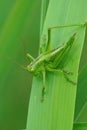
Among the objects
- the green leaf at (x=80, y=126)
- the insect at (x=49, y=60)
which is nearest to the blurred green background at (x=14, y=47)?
the insect at (x=49, y=60)

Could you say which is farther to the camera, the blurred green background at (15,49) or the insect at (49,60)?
the blurred green background at (15,49)

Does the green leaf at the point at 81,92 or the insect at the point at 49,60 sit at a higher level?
the insect at the point at 49,60

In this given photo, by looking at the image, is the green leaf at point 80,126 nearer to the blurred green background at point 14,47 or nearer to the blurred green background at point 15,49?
the blurred green background at point 15,49

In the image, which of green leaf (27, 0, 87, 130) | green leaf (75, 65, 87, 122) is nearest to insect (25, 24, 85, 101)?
green leaf (27, 0, 87, 130)

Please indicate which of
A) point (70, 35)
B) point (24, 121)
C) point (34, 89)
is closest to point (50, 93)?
point (34, 89)

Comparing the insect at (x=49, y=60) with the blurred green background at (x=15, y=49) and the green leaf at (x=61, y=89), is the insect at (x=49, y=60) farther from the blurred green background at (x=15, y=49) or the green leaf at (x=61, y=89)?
the blurred green background at (x=15, y=49)

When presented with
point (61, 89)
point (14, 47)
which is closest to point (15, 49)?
point (14, 47)

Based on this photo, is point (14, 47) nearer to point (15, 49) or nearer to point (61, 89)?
point (15, 49)

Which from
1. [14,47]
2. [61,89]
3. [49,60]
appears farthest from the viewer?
[14,47]
